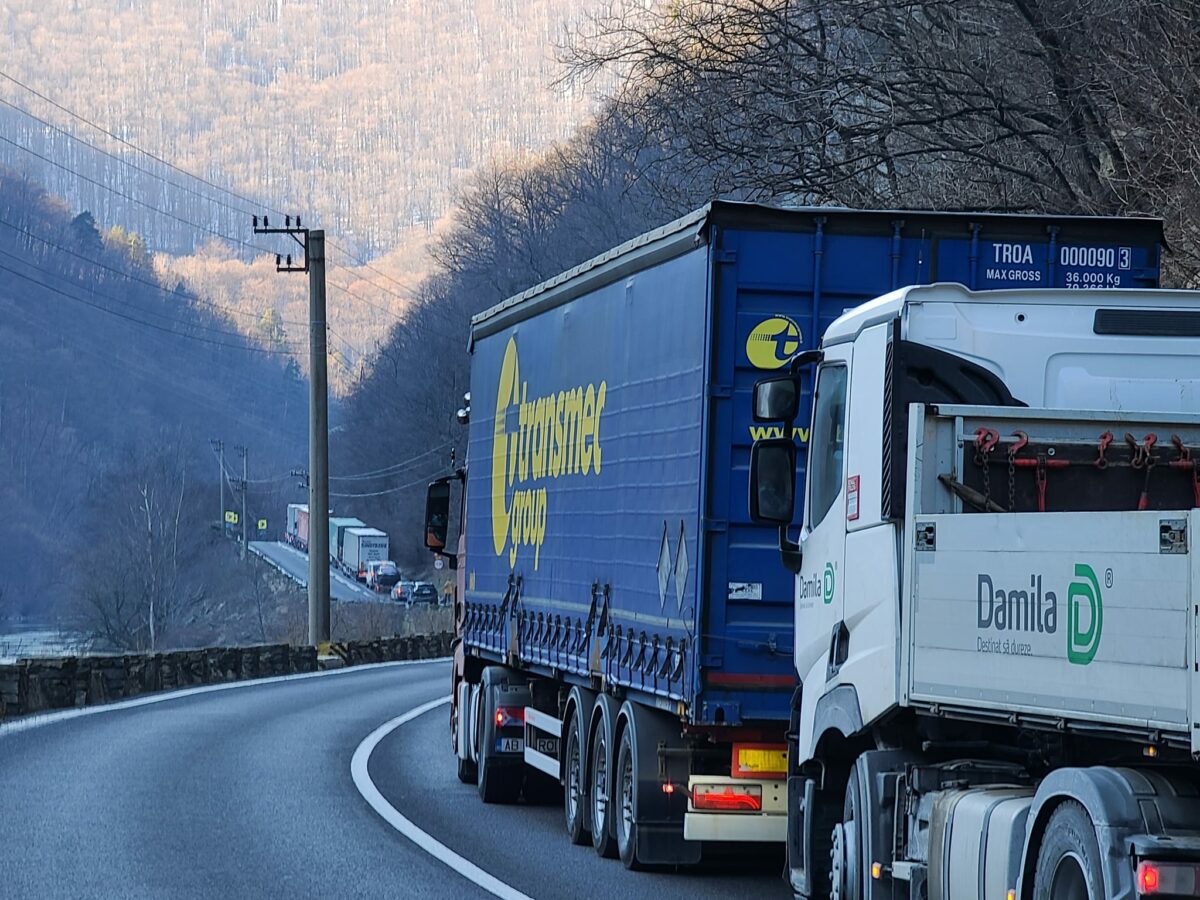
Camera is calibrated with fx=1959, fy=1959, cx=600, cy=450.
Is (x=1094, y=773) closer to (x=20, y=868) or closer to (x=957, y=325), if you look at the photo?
(x=957, y=325)

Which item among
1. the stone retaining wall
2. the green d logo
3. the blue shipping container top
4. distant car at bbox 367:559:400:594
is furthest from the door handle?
distant car at bbox 367:559:400:594

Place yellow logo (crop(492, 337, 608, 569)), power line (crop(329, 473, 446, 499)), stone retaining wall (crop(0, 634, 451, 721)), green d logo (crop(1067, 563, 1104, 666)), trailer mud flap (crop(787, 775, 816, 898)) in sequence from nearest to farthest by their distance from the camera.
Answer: green d logo (crop(1067, 563, 1104, 666)), trailer mud flap (crop(787, 775, 816, 898)), yellow logo (crop(492, 337, 608, 569)), stone retaining wall (crop(0, 634, 451, 721)), power line (crop(329, 473, 446, 499))

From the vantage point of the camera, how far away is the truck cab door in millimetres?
9016

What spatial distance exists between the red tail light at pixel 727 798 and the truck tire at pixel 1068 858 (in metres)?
4.55

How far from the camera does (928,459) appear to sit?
311 inches

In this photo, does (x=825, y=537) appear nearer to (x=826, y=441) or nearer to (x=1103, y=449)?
(x=826, y=441)

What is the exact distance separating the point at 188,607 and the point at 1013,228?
95410mm

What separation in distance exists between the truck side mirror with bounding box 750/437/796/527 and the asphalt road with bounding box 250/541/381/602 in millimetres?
81782

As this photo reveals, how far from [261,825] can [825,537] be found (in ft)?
20.7

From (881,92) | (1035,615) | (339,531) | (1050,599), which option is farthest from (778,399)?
(339,531)

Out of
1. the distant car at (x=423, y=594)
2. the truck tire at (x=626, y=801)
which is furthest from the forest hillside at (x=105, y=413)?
the truck tire at (x=626, y=801)

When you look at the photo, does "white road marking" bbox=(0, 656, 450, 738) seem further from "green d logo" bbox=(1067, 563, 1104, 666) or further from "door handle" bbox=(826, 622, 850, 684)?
"green d logo" bbox=(1067, 563, 1104, 666)

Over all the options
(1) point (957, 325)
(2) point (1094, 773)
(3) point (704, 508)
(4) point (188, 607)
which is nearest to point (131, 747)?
(3) point (704, 508)

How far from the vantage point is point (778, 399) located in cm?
933
